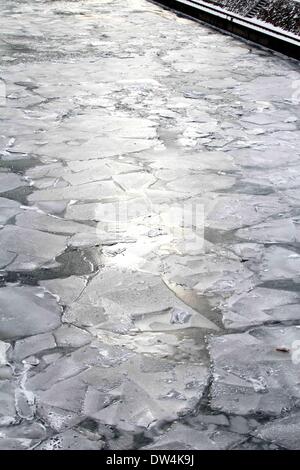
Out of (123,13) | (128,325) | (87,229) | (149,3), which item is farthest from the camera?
(149,3)

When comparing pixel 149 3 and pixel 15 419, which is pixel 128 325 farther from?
pixel 149 3

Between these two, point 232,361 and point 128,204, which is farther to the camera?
point 128,204

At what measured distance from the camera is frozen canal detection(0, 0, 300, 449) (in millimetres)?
3254

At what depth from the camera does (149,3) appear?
1468 cm

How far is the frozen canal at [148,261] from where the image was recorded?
128 inches

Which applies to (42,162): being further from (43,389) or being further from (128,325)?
(43,389)

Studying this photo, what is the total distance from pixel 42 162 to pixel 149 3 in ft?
31.3

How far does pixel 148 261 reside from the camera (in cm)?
455

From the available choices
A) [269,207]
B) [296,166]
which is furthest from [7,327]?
[296,166]

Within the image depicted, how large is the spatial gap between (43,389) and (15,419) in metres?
0.23
